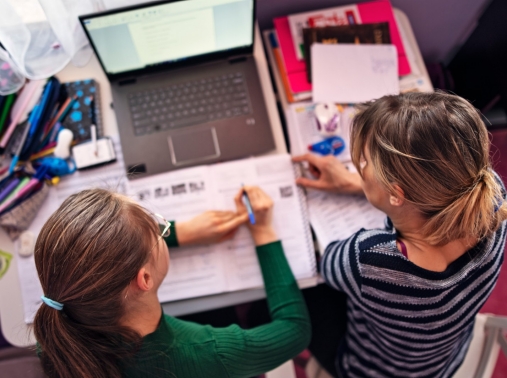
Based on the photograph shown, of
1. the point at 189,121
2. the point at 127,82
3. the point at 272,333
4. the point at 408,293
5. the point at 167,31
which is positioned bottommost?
the point at 272,333

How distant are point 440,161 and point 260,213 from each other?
1.28ft

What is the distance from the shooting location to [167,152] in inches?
35.2

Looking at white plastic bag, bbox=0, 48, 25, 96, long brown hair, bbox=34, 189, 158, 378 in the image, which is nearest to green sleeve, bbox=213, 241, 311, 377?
long brown hair, bbox=34, 189, 158, 378

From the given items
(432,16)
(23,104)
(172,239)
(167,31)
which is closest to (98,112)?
(23,104)

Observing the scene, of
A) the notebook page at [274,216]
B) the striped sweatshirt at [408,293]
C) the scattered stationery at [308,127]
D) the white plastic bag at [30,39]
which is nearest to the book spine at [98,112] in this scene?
the white plastic bag at [30,39]

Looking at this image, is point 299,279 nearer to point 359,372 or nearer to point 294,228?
point 294,228

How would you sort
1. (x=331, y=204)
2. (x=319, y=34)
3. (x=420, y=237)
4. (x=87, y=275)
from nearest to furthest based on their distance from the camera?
(x=87, y=275) → (x=420, y=237) → (x=331, y=204) → (x=319, y=34)

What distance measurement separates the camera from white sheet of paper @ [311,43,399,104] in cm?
96

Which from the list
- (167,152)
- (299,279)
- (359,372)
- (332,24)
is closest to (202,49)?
(167,152)

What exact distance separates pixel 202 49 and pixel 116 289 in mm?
587

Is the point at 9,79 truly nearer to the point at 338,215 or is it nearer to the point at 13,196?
the point at 13,196

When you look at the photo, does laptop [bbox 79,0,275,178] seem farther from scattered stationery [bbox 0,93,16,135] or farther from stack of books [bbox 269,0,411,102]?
scattered stationery [bbox 0,93,16,135]

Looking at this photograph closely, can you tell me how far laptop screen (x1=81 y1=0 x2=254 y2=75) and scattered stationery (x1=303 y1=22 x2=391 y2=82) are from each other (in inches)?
7.3

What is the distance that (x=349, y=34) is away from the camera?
99 centimetres
